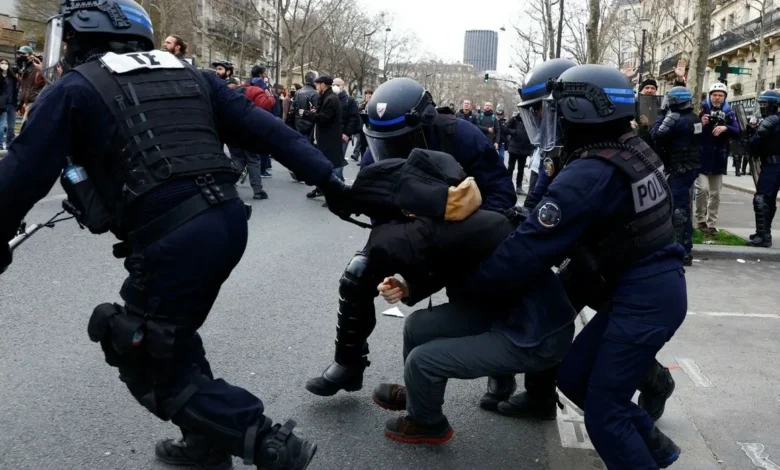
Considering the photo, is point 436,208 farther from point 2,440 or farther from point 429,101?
point 2,440

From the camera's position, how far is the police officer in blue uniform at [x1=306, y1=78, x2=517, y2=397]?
139 inches

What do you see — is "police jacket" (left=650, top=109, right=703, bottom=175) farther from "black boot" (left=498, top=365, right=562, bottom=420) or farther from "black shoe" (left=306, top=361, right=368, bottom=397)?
"black shoe" (left=306, top=361, right=368, bottom=397)

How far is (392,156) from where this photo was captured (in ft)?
11.9

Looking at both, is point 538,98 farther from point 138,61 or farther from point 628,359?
point 138,61

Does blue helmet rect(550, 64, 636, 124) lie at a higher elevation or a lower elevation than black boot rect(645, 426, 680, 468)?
higher

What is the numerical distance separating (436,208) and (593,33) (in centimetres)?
1086

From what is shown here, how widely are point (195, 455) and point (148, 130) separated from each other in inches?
50.8

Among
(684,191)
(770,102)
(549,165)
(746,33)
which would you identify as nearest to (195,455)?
(549,165)

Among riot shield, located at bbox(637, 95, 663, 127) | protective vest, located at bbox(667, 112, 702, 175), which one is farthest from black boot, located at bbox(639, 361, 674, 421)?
riot shield, located at bbox(637, 95, 663, 127)

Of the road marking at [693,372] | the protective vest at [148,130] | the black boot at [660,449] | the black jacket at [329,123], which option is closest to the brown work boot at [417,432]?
the black boot at [660,449]

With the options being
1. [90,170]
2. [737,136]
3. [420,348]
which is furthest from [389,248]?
[737,136]

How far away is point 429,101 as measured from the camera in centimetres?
369

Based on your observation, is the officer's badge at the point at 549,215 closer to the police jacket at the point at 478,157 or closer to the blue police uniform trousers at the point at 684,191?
the police jacket at the point at 478,157

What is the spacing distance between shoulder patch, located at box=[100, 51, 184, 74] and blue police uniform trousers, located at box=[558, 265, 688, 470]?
185 centimetres
